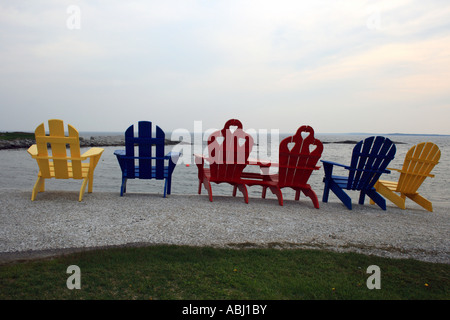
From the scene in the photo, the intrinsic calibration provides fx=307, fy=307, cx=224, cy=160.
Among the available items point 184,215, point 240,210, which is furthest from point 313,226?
point 184,215

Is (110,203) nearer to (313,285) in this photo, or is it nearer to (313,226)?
(313,226)

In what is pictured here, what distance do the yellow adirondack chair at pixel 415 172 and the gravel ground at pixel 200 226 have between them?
69cm

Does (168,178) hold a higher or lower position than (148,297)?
higher

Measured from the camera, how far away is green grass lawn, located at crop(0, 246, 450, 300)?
2742mm

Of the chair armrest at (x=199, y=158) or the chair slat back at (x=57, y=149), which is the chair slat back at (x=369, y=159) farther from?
the chair slat back at (x=57, y=149)

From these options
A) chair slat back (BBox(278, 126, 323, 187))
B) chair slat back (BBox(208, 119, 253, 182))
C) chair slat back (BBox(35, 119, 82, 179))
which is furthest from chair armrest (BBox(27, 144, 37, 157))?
chair slat back (BBox(278, 126, 323, 187))

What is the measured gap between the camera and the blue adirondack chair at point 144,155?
6.44 metres

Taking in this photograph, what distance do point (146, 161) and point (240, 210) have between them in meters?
2.34

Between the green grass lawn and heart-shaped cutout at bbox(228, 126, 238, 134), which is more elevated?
heart-shaped cutout at bbox(228, 126, 238, 134)

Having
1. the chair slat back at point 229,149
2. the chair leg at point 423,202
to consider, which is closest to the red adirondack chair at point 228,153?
the chair slat back at point 229,149

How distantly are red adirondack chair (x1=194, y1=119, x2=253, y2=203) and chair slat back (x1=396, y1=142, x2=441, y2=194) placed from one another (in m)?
3.89

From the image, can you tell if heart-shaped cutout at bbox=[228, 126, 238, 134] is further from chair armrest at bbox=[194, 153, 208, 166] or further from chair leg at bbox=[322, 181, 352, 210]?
chair leg at bbox=[322, 181, 352, 210]
